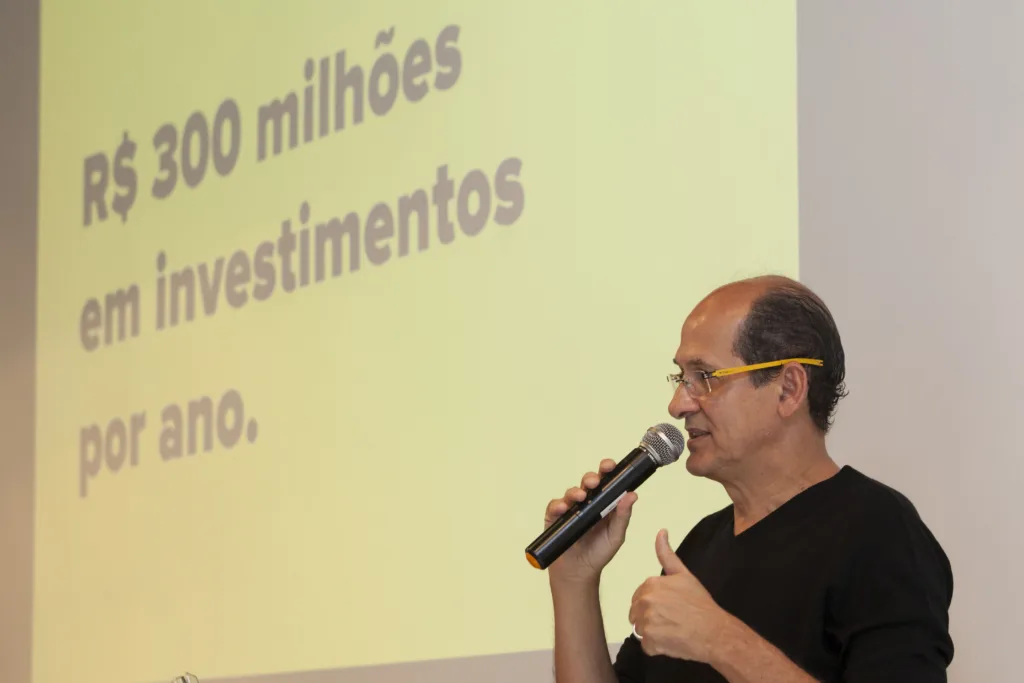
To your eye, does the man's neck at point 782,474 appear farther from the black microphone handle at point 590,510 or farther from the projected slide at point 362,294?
the projected slide at point 362,294

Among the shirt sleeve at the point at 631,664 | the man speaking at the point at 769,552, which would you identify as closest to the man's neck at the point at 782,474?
the man speaking at the point at 769,552

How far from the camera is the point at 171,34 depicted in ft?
13.8

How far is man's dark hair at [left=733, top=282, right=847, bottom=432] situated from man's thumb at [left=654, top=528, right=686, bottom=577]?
307mm

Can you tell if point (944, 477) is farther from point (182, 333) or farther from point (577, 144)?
point (182, 333)

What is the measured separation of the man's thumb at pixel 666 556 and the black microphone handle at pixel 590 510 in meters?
0.12

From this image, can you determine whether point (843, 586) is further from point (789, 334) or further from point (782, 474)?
point (789, 334)

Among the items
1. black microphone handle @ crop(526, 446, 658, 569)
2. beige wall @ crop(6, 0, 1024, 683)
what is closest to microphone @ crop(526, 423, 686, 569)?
black microphone handle @ crop(526, 446, 658, 569)

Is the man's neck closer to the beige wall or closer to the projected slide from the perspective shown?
the beige wall

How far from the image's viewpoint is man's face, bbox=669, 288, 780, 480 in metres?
2.09

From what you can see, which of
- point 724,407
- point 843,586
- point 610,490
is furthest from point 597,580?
point 843,586

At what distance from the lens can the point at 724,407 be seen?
2.09m

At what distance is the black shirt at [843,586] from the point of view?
1806 mm

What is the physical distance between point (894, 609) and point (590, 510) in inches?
18.1

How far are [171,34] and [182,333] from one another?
956 mm
